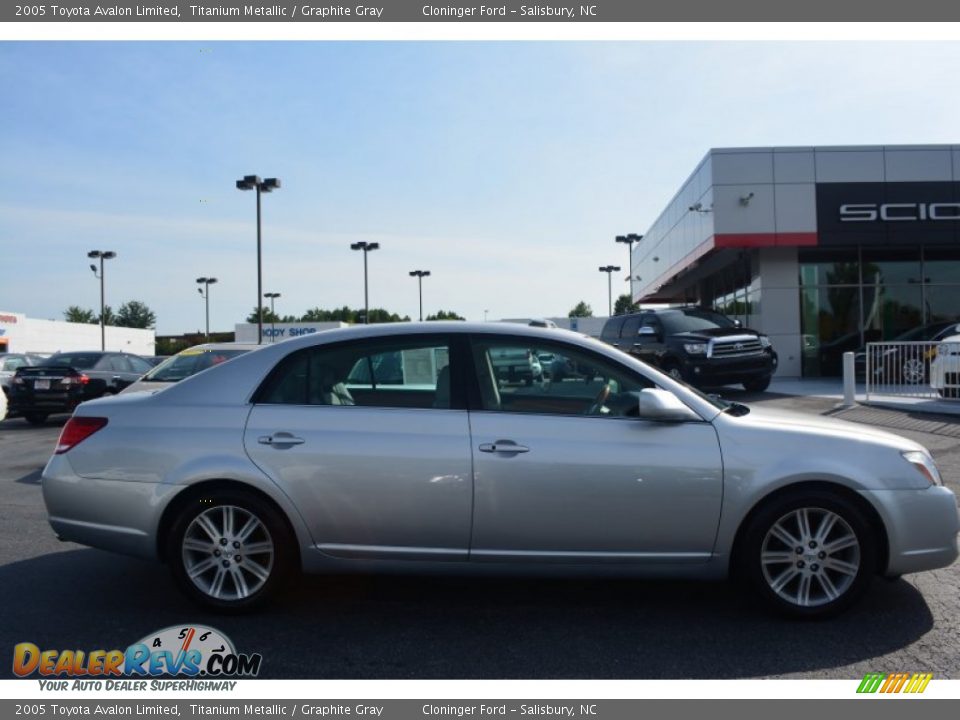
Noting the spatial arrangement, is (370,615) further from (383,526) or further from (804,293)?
(804,293)

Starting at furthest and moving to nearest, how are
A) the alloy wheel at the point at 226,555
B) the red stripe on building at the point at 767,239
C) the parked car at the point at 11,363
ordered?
the red stripe on building at the point at 767,239 → the parked car at the point at 11,363 → the alloy wheel at the point at 226,555

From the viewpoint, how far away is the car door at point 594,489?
163 inches

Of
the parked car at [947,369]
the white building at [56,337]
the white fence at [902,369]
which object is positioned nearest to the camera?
the parked car at [947,369]

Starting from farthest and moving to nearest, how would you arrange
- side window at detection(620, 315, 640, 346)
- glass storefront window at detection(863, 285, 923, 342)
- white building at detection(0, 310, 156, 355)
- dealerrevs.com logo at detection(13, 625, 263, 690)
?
1. white building at detection(0, 310, 156, 355)
2. glass storefront window at detection(863, 285, 923, 342)
3. side window at detection(620, 315, 640, 346)
4. dealerrevs.com logo at detection(13, 625, 263, 690)

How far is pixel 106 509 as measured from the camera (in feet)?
14.7

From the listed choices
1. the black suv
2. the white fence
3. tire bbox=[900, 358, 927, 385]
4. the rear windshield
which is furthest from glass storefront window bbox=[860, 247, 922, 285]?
the rear windshield

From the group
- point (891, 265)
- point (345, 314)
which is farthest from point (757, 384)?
point (345, 314)

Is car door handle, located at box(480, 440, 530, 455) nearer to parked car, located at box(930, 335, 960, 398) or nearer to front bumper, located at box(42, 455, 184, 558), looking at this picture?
front bumper, located at box(42, 455, 184, 558)

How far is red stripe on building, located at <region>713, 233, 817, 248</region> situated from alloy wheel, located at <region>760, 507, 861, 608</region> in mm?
18577

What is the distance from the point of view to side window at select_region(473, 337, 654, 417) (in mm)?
Result: 4367

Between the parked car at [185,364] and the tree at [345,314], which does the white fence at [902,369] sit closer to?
the parked car at [185,364]

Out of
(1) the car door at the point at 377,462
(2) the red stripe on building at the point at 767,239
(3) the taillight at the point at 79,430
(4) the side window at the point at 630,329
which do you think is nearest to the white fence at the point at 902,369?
(4) the side window at the point at 630,329

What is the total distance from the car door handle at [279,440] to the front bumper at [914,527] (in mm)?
3008

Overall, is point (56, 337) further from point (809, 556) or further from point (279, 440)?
point (809, 556)
